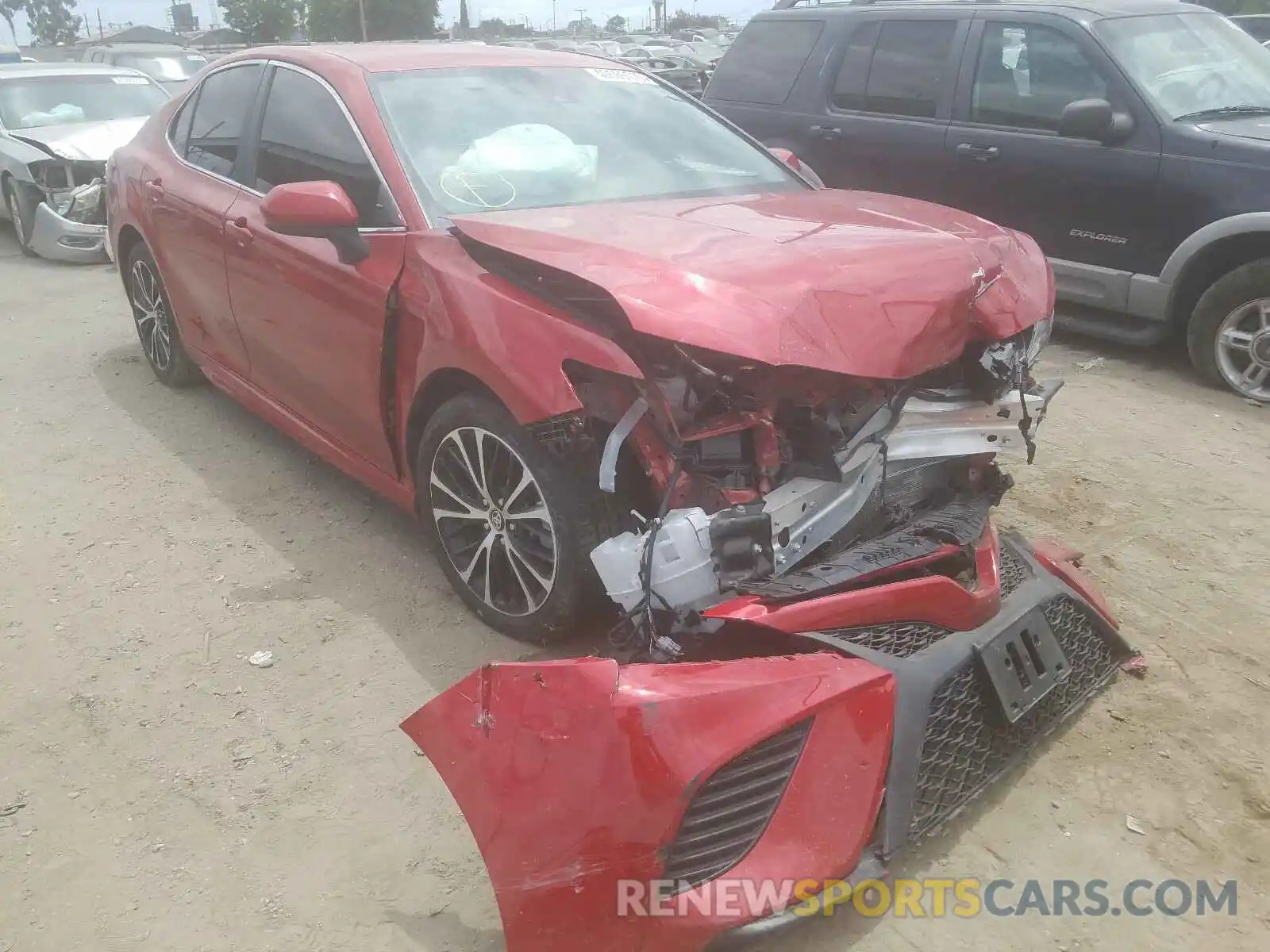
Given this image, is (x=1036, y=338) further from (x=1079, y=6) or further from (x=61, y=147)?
(x=61, y=147)

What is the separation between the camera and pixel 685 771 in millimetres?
1959

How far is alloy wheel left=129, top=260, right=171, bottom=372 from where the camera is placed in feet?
16.8

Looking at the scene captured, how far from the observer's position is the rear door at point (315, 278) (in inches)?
128

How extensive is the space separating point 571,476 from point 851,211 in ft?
4.58

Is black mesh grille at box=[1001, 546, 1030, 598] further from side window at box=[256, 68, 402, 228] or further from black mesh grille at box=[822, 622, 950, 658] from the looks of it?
side window at box=[256, 68, 402, 228]

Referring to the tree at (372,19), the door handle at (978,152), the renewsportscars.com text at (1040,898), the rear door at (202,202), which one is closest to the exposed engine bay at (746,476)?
the renewsportscars.com text at (1040,898)

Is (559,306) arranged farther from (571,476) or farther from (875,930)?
(875,930)

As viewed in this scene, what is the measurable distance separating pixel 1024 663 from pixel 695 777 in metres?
1.01

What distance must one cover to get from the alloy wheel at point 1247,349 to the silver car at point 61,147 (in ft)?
28.8

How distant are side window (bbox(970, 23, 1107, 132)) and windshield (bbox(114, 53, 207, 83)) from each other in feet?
41.5

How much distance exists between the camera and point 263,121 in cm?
400

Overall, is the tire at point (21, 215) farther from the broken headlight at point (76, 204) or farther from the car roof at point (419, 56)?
the car roof at point (419, 56)

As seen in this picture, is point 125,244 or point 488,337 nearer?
point 488,337

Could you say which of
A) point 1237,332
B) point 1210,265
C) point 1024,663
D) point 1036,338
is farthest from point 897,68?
point 1024,663
